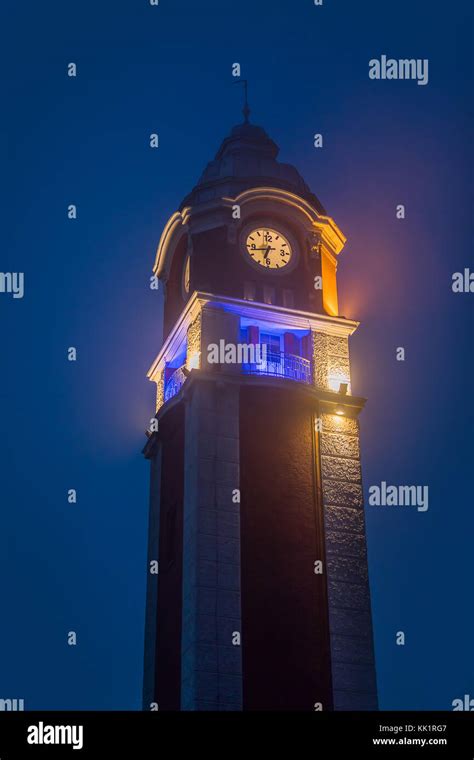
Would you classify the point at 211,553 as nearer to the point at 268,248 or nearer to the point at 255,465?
the point at 255,465

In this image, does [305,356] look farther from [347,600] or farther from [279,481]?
[347,600]

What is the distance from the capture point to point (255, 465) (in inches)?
1449

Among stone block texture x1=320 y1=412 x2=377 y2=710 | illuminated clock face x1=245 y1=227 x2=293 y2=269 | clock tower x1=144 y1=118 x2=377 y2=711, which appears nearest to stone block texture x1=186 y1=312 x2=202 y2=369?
clock tower x1=144 y1=118 x2=377 y2=711

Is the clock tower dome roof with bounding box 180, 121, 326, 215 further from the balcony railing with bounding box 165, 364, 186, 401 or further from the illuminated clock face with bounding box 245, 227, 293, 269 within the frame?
the balcony railing with bounding box 165, 364, 186, 401

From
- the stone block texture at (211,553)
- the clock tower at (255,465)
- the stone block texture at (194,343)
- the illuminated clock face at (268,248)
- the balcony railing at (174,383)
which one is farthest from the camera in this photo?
the illuminated clock face at (268,248)

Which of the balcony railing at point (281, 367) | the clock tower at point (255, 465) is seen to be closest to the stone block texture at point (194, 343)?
the clock tower at point (255, 465)

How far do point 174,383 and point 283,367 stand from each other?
413 cm

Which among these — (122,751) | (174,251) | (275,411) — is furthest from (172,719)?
(174,251)

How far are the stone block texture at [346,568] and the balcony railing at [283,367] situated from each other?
170 cm

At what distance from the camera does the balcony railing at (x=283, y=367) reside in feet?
127

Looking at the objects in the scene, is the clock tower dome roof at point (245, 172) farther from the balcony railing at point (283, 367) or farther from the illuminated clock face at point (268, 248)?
the balcony railing at point (283, 367)

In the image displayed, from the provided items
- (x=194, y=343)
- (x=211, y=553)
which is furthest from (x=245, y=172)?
(x=211, y=553)

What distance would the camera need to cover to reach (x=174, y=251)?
43.8m

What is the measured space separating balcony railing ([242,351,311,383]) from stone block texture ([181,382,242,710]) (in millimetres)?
1353
